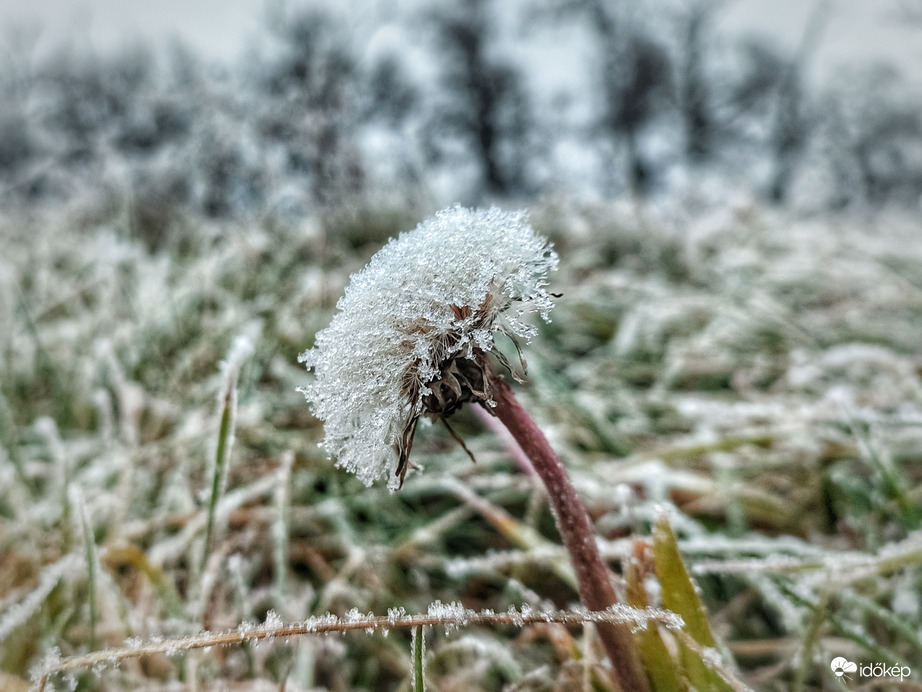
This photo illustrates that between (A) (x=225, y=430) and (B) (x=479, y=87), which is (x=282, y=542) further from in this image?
(B) (x=479, y=87)

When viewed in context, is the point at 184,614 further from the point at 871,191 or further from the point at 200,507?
the point at 871,191

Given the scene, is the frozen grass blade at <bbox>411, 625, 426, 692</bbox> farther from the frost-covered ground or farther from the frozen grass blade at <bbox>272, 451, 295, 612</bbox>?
the frozen grass blade at <bbox>272, 451, 295, 612</bbox>

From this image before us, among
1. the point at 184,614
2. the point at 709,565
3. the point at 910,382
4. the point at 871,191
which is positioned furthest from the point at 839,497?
the point at 871,191

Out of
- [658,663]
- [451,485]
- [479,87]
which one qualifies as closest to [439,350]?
[658,663]

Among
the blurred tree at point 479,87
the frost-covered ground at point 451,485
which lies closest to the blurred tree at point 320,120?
the frost-covered ground at point 451,485

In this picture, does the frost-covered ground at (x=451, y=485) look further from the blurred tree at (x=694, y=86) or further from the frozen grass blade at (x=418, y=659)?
→ the blurred tree at (x=694, y=86)

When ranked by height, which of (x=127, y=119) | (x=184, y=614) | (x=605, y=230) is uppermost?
(x=127, y=119)

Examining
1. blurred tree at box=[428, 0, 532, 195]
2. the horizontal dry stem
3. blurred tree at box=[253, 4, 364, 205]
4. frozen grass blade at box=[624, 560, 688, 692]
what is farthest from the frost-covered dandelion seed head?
blurred tree at box=[428, 0, 532, 195]
